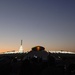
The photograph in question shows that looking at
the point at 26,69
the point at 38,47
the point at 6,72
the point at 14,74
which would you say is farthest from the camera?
the point at 38,47

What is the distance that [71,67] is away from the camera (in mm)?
17469

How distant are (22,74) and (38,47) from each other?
77551 mm

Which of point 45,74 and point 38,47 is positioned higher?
point 38,47

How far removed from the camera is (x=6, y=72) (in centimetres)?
1891

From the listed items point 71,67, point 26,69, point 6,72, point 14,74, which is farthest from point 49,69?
point 14,74

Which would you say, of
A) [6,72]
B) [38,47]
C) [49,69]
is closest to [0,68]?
[6,72]

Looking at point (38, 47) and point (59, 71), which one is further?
point (38, 47)

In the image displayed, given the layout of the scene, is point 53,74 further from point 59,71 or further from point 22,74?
point 22,74

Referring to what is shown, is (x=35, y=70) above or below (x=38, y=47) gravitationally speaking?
below

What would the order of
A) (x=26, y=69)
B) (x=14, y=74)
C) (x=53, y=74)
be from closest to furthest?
(x=53, y=74)
(x=26, y=69)
(x=14, y=74)

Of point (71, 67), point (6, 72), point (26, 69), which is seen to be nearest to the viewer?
point (26, 69)

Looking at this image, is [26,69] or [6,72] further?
[6,72]

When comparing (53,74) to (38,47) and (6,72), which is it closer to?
(6,72)

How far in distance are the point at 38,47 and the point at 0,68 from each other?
72.3 metres
